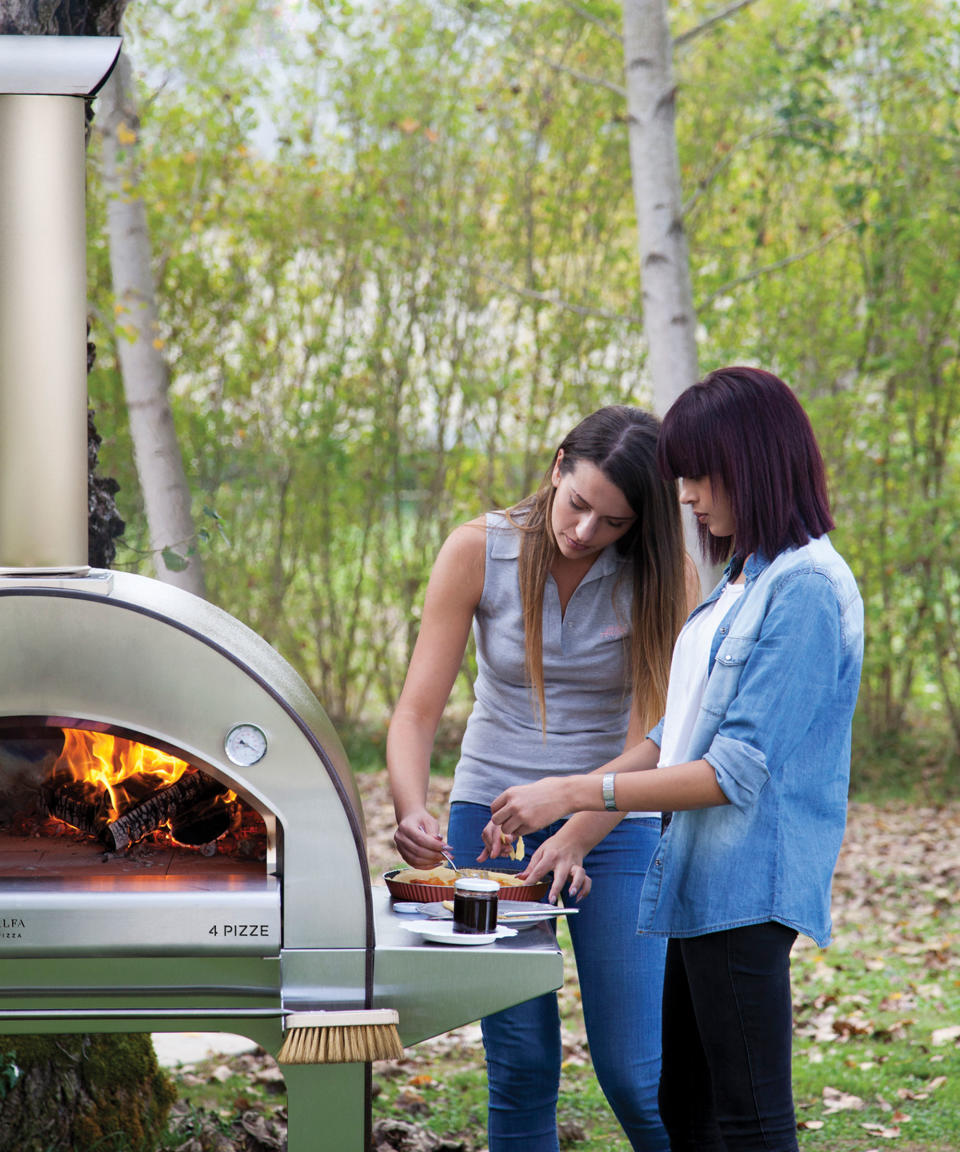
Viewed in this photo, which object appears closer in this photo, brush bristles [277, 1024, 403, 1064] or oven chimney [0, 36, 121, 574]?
brush bristles [277, 1024, 403, 1064]

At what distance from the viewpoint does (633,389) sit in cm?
755

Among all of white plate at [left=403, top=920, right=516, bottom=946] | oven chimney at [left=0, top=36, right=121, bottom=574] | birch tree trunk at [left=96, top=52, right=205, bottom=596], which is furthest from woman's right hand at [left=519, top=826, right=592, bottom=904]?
birch tree trunk at [left=96, top=52, right=205, bottom=596]

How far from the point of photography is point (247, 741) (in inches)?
75.8

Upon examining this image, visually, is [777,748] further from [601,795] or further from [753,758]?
[601,795]

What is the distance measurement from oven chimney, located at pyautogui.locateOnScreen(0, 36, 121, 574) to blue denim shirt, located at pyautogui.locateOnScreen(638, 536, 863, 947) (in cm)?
103

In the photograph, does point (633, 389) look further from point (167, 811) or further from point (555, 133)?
point (167, 811)

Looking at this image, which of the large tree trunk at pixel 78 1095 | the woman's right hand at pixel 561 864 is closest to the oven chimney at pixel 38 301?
the woman's right hand at pixel 561 864

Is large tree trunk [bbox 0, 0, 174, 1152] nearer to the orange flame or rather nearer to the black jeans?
the orange flame

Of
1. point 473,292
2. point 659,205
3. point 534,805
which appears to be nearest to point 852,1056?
point 534,805

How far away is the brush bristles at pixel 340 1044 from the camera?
1.83 meters

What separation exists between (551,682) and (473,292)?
5321 mm

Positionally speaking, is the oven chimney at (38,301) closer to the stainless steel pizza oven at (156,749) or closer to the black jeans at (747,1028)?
the stainless steel pizza oven at (156,749)

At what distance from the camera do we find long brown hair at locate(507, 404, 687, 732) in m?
2.37

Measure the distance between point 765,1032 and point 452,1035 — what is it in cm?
246
